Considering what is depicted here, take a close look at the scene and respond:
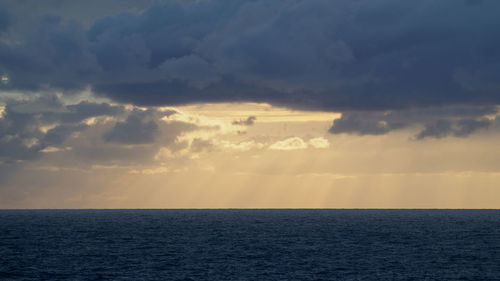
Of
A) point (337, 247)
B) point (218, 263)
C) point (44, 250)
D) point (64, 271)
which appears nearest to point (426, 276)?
point (218, 263)

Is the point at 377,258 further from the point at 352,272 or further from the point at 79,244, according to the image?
the point at 79,244

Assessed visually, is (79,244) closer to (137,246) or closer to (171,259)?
(137,246)

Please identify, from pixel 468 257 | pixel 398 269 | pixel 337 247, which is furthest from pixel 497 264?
pixel 337 247

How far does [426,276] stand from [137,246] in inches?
2184

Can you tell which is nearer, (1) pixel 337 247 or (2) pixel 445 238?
(1) pixel 337 247

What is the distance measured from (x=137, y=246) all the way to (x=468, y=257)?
5622cm

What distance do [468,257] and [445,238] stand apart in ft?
130

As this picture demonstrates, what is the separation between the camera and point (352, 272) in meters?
75.0

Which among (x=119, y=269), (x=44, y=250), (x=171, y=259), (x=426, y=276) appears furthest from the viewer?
(x=44, y=250)

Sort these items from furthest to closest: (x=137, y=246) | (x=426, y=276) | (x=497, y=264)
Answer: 1. (x=137, y=246)
2. (x=497, y=264)
3. (x=426, y=276)

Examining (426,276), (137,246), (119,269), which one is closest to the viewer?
(426,276)

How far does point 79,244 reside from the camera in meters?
115

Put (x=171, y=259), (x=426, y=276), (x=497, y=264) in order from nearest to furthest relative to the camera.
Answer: (x=426, y=276), (x=497, y=264), (x=171, y=259)

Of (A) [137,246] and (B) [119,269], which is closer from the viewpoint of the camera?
(B) [119,269]
